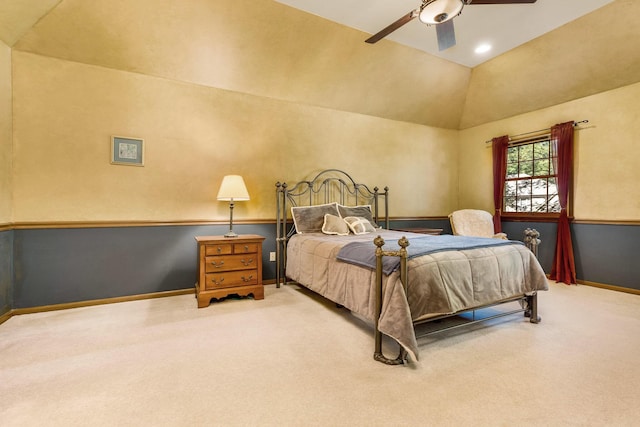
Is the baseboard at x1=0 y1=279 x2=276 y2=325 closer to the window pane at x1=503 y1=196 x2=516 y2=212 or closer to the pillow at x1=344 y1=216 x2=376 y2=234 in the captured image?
the pillow at x1=344 y1=216 x2=376 y2=234

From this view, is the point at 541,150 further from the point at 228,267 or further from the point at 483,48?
the point at 228,267

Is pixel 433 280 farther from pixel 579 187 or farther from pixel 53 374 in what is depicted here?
pixel 579 187

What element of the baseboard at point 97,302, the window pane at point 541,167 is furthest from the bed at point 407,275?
the window pane at point 541,167

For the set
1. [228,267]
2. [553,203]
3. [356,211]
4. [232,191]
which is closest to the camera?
[228,267]

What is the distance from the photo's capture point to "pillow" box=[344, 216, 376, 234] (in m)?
3.92

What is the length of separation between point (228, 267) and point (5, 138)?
7.72 ft

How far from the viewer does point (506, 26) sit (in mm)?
3660

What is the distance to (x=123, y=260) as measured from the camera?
335cm

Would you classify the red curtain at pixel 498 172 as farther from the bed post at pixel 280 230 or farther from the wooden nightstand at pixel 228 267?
the wooden nightstand at pixel 228 267

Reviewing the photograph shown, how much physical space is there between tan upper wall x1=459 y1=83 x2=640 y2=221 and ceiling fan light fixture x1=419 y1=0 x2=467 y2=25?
317 cm

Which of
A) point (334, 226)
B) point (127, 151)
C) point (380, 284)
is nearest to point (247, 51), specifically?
point (127, 151)

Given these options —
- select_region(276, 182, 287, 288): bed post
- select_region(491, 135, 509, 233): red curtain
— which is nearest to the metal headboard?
select_region(276, 182, 287, 288): bed post

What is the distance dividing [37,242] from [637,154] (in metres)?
6.81

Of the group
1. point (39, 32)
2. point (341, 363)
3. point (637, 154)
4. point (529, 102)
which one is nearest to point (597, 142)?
point (637, 154)
